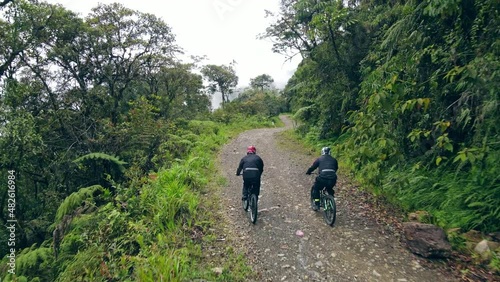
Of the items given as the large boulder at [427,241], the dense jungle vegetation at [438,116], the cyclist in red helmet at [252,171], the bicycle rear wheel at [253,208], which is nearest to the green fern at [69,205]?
the cyclist in red helmet at [252,171]

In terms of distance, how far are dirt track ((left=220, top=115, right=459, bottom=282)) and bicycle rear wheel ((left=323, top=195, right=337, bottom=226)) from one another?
153mm

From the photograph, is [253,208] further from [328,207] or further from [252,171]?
[328,207]

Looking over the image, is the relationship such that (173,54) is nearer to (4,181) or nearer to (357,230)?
(4,181)

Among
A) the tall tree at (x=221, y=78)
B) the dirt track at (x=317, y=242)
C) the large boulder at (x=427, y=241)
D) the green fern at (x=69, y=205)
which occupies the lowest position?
→ the dirt track at (x=317, y=242)

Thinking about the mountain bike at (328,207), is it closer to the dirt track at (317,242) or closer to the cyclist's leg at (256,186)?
the dirt track at (317,242)

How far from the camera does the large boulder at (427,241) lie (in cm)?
491

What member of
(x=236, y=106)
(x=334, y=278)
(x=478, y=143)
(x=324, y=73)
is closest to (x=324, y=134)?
(x=324, y=73)

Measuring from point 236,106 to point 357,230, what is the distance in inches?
1127

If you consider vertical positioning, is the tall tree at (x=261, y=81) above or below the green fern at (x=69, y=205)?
above

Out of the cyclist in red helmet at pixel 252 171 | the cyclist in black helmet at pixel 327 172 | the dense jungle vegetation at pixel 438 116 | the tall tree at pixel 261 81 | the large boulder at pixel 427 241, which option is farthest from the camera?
the tall tree at pixel 261 81

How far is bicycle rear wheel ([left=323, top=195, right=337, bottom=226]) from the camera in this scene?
645 centimetres

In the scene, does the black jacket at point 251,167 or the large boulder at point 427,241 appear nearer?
the large boulder at point 427,241

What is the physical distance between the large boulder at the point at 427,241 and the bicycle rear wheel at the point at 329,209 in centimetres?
152

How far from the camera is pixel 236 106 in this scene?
111ft
